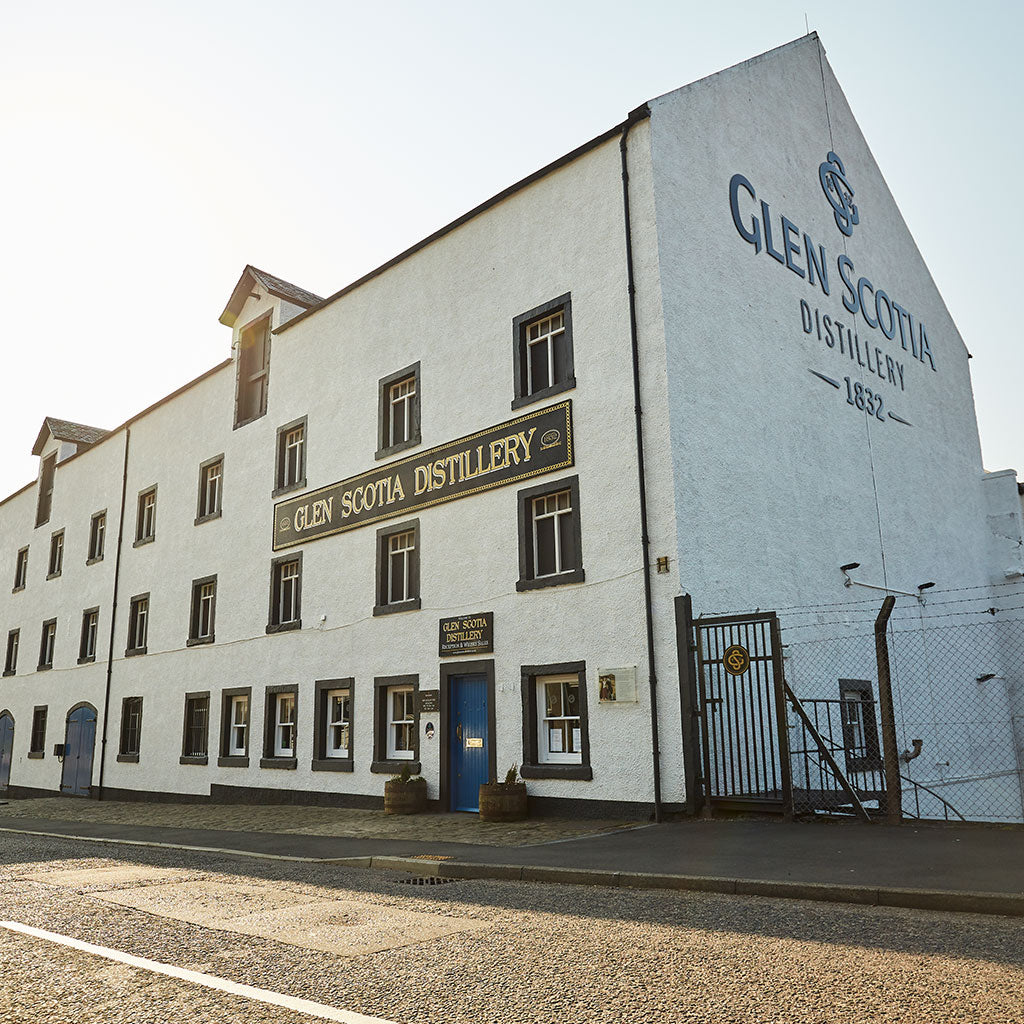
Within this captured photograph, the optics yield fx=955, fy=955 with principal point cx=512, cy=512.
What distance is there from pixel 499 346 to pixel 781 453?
5.60 metres

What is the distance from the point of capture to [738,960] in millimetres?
5852

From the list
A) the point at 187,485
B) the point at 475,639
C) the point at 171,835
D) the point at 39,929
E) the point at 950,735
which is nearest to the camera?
the point at 39,929

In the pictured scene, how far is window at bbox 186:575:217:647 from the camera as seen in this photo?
25141 millimetres

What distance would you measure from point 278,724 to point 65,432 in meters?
20.5

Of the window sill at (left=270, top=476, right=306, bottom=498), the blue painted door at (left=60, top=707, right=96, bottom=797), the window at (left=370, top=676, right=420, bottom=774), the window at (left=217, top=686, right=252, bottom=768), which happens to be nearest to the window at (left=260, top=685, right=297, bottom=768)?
the window at (left=217, top=686, right=252, bottom=768)

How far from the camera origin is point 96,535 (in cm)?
3212

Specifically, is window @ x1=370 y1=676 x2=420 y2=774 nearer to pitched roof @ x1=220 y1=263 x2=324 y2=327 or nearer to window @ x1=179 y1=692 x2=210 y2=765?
window @ x1=179 y1=692 x2=210 y2=765

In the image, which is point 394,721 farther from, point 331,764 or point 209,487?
point 209,487

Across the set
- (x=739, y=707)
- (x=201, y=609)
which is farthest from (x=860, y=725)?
(x=201, y=609)

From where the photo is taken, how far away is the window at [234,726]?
22.8m

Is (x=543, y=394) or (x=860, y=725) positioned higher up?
(x=543, y=394)

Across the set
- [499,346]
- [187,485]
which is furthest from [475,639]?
[187,485]

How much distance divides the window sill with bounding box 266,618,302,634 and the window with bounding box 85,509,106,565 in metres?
11.9

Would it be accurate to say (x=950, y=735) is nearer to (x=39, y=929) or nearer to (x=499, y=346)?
(x=499, y=346)
